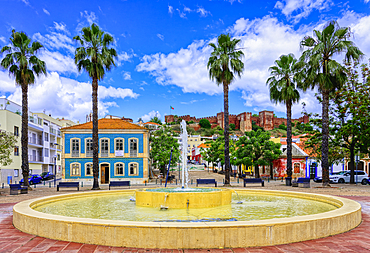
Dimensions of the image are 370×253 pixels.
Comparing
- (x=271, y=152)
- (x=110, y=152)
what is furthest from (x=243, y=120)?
(x=110, y=152)

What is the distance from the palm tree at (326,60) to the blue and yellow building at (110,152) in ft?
66.7

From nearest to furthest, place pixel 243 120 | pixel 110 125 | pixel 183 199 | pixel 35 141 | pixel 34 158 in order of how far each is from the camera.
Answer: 1. pixel 183 199
2. pixel 110 125
3. pixel 34 158
4. pixel 35 141
5. pixel 243 120

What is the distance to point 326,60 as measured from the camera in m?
23.3

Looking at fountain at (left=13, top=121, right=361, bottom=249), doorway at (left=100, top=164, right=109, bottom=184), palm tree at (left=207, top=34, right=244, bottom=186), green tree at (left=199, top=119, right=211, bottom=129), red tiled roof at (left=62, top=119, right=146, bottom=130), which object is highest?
green tree at (left=199, top=119, right=211, bottom=129)

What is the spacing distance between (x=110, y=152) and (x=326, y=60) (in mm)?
25228

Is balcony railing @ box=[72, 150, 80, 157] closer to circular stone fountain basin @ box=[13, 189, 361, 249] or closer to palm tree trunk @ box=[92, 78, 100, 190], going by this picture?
A: palm tree trunk @ box=[92, 78, 100, 190]

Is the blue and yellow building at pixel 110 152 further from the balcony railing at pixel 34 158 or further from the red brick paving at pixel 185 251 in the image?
the red brick paving at pixel 185 251

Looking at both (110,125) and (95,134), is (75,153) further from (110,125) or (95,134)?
(95,134)

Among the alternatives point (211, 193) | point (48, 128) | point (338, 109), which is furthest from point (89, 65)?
point (48, 128)

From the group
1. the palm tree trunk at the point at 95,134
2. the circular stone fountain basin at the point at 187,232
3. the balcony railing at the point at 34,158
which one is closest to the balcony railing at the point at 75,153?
the palm tree trunk at the point at 95,134

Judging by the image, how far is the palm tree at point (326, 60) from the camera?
22609 millimetres

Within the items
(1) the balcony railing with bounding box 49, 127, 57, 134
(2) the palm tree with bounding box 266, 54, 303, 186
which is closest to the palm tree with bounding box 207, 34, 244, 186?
(2) the palm tree with bounding box 266, 54, 303, 186

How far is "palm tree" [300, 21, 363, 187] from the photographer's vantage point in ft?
74.2

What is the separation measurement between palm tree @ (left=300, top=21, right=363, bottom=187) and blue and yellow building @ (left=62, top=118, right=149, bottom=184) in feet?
66.7
